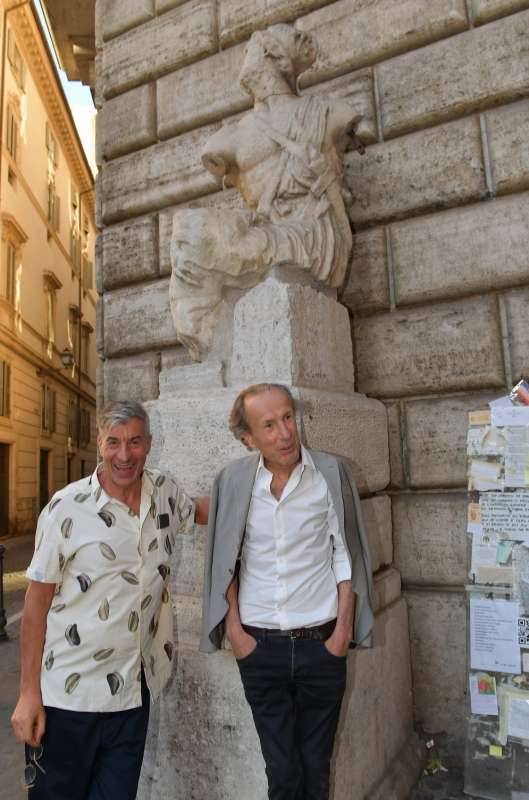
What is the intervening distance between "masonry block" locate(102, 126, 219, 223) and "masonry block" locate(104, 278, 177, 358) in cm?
66

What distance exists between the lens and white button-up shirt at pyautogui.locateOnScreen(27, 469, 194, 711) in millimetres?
1672

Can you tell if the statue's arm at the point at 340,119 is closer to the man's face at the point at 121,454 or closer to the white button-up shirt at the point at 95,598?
the man's face at the point at 121,454

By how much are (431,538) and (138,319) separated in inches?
105

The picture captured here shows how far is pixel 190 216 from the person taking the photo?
2707 mm

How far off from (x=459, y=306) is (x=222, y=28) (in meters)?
2.86

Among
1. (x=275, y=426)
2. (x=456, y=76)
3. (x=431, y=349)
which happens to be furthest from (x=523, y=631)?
(x=456, y=76)

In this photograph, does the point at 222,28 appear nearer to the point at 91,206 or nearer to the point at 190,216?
the point at 190,216

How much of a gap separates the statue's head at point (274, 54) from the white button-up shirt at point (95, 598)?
2.44 m

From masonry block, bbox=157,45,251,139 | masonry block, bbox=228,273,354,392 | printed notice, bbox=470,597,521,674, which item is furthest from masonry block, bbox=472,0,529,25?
printed notice, bbox=470,597,521,674

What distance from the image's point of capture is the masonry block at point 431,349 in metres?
3.18

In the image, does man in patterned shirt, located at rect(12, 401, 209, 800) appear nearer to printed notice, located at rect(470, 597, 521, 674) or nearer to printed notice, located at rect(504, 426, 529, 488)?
printed notice, located at rect(470, 597, 521, 674)

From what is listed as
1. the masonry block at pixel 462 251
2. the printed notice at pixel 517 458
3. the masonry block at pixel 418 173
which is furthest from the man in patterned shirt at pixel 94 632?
the masonry block at pixel 418 173

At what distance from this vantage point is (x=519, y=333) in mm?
3107

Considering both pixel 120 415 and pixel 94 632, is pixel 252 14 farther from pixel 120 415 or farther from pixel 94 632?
pixel 94 632
